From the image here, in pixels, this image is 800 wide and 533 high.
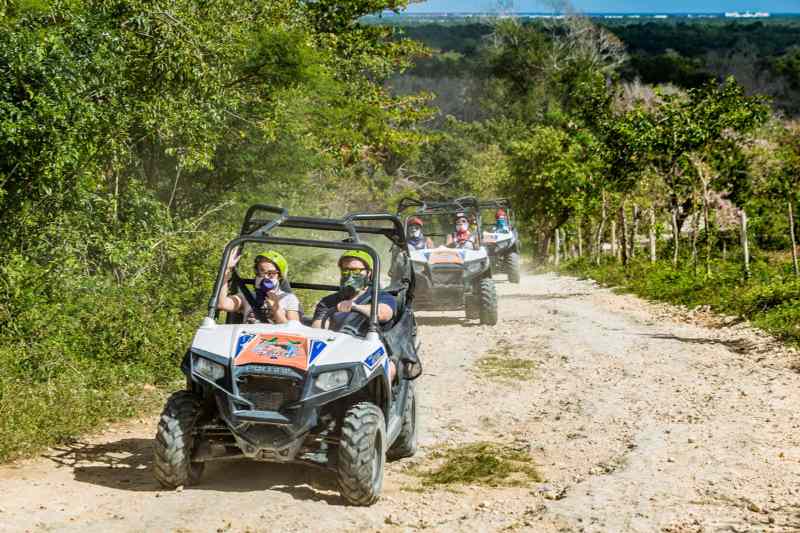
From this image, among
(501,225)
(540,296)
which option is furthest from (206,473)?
(501,225)

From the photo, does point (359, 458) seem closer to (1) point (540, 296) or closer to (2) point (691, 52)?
(1) point (540, 296)

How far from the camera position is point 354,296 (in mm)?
8258

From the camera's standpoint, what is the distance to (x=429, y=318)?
18328 mm

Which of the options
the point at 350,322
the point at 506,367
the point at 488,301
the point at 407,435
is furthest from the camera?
the point at 488,301

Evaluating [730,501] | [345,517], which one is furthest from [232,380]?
[730,501]

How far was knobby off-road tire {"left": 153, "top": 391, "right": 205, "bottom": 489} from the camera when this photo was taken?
675cm

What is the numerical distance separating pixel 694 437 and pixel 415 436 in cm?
231

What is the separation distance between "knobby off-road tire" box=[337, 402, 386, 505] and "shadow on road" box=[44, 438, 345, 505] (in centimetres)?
19

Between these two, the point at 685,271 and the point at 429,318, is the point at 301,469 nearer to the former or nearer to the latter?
the point at 429,318

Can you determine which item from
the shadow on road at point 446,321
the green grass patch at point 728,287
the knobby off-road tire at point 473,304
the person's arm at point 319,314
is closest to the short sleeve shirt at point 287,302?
the person's arm at point 319,314

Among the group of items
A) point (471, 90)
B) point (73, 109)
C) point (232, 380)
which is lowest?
point (232, 380)

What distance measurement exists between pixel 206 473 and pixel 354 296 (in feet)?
5.76

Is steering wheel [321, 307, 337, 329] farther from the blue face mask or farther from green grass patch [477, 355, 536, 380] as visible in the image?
green grass patch [477, 355, 536, 380]

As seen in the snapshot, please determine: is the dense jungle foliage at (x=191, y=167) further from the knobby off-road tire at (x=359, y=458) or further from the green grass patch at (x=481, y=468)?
the green grass patch at (x=481, y=468)
